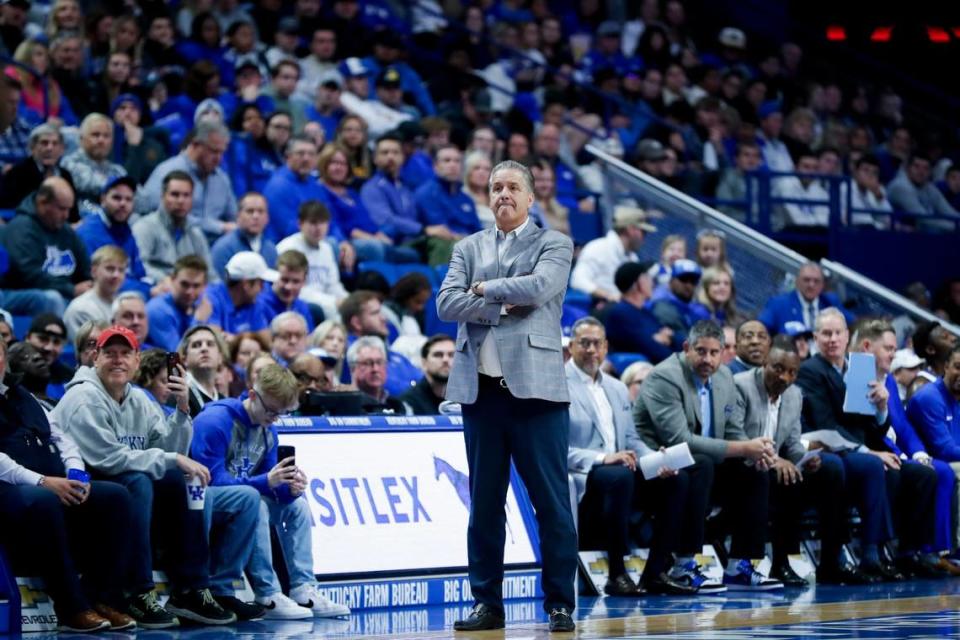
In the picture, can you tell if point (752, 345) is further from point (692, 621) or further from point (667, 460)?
point (692, 621)

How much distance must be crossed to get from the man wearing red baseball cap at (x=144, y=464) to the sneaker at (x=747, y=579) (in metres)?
3.71

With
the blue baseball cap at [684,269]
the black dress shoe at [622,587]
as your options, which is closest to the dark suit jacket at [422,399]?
the black dress shoe at [622,587]

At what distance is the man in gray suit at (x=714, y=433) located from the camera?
420 inches

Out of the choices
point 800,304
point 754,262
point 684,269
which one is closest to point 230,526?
point 684,269

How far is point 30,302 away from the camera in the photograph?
11.4m

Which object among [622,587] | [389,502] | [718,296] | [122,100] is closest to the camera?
[389,502]

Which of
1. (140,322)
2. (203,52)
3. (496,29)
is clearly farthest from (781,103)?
(140,322)

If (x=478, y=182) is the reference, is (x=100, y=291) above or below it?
below

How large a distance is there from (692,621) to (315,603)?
1.99 metres

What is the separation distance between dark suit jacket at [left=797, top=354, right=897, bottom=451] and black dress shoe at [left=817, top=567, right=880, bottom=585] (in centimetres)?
100

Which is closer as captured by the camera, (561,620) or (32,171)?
(561,620)

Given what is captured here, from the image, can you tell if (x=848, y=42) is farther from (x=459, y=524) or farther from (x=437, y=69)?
(x=459, y=524)

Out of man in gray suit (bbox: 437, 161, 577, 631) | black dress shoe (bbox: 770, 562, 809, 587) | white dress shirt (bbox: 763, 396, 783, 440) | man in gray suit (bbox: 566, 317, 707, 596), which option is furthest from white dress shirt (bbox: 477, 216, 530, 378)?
black dress shoe (bbox: 770, 562, 809, 587)

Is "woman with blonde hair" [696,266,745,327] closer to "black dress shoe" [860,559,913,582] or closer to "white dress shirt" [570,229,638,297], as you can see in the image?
"white dress shirt" [570,229,638,297]
